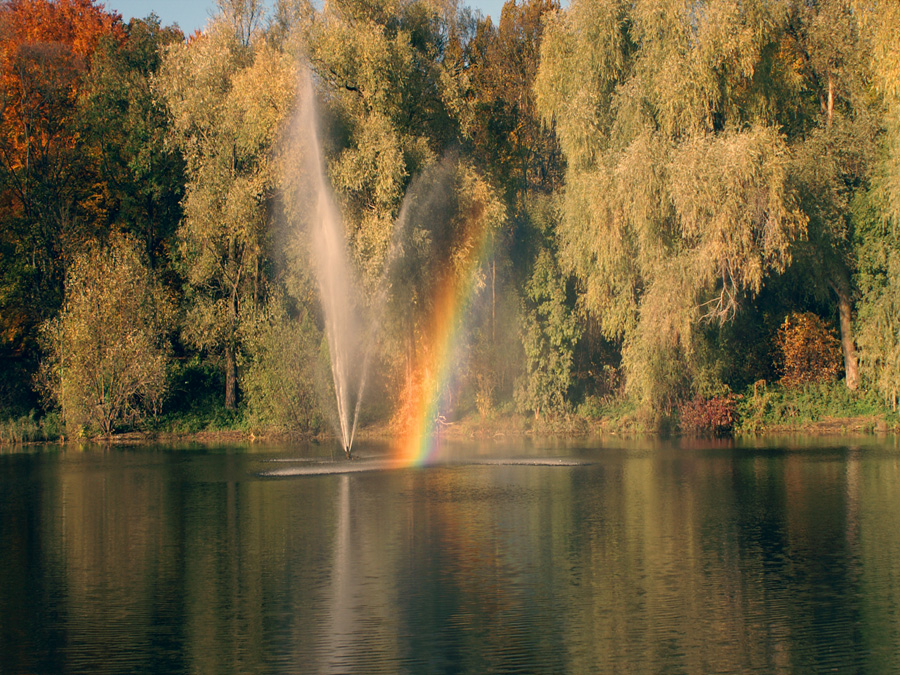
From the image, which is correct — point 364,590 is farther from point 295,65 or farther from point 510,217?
point 510,217

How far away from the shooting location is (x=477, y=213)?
39.3 metres

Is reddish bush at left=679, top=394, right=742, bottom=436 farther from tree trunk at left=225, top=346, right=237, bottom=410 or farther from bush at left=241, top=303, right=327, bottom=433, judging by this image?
tree trunk at left=225, top=346, right=237, bottom=410

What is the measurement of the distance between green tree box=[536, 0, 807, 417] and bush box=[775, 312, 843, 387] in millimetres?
3472

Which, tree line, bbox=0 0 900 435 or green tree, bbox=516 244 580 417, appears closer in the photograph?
tree line, bbox=0 0 900 435

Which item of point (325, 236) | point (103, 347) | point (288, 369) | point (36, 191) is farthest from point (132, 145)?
point (288, 369)

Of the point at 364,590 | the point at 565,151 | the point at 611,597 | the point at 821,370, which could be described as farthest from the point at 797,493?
the point at 565,151

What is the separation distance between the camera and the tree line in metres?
35.1

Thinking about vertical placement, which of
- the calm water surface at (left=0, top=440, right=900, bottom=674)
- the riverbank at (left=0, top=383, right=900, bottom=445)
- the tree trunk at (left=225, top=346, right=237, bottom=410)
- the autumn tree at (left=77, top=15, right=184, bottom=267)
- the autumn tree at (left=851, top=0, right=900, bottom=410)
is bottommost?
the calm water surface at (left=0, top=440, right=900, bottom=674)

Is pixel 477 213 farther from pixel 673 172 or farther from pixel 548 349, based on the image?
pixel 673 172

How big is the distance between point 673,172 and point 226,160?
19501 millimetres

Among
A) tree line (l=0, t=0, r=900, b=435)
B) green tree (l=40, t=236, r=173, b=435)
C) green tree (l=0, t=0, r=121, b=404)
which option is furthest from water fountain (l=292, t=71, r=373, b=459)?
green tree (l=0, t=0, r=121, b=404)

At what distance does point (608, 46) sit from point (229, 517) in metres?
26.3

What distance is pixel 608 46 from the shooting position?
3900cm

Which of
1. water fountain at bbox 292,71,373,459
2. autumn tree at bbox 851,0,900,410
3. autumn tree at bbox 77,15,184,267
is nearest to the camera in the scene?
autumn tree at bbox 851,0,900,410
